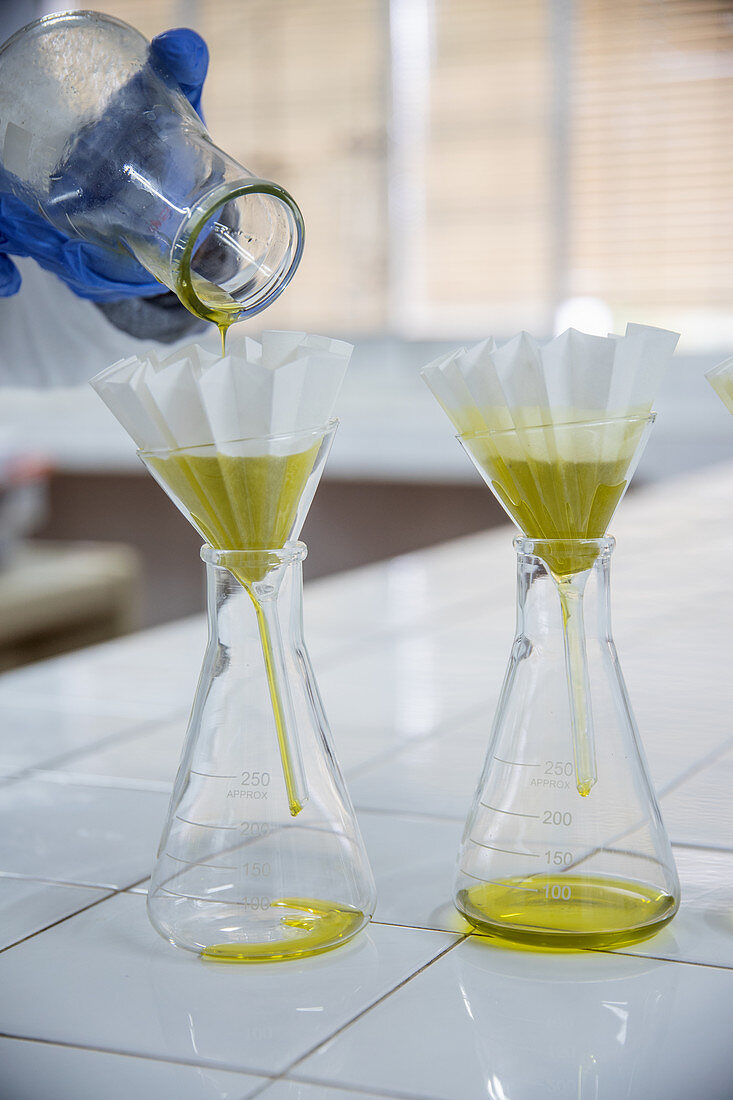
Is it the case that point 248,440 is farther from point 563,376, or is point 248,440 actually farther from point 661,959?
point 661,959

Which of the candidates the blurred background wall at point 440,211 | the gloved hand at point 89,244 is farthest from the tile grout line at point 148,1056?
the blurred background wall at point 440,211

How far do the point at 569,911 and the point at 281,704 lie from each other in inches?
5.1

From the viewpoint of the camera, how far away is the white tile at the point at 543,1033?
0.39 m

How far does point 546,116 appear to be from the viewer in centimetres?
364

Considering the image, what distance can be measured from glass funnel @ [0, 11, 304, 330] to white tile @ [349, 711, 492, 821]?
0.92 ft

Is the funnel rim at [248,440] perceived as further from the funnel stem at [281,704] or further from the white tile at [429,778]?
the white tile at [429,778]

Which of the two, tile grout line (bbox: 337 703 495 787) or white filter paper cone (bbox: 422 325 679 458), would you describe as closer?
white filter paper cone (bbox: 422 325 679 458)

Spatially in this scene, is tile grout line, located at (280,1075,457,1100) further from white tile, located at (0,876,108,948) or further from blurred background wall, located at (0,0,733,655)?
blurred background wall, located at (0,0,733,655)

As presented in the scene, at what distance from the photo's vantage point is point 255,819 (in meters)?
0.49

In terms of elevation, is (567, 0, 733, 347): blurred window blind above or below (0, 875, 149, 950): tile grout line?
above

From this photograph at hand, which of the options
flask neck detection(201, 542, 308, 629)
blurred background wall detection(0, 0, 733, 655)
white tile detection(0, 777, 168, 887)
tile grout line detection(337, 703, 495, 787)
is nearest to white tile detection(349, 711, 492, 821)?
tile grout line detection(337, 703, 495, 787)

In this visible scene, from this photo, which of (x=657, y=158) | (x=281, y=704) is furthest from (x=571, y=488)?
(x=657, y=158)

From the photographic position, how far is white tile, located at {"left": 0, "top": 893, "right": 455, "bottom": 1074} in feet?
1.38

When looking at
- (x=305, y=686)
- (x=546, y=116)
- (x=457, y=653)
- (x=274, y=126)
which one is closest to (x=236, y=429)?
(x=305, y=686)
